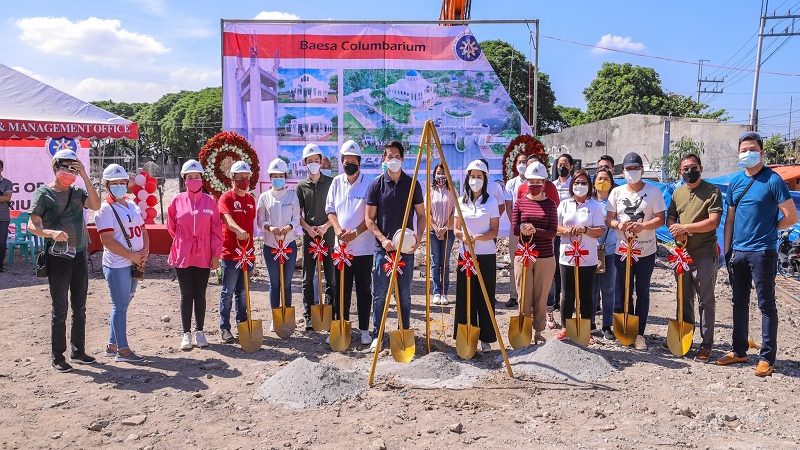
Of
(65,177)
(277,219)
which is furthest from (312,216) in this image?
(65,177)

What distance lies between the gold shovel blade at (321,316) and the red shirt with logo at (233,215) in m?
0.98

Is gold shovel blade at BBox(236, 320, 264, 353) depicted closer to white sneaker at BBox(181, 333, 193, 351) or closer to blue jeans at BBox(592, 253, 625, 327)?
white sneaker at BBox(181, 333, 193, 351)

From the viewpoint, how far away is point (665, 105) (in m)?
39.8

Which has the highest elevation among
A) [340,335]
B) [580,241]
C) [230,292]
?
[580,241]

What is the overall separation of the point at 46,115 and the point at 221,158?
7.09 m

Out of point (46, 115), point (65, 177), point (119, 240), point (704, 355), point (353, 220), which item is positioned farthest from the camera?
point (46, 115)

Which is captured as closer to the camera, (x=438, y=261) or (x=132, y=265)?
(x=132, y=265)

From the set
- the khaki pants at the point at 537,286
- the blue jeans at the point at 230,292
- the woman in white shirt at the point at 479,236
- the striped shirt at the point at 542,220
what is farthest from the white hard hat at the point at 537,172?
the blue jeans at the point at 230,292

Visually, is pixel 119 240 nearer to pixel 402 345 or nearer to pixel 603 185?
pixel 402 345

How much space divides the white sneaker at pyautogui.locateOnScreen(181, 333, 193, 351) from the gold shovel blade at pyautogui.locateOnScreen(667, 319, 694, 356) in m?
4.77

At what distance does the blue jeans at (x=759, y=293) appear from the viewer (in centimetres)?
530

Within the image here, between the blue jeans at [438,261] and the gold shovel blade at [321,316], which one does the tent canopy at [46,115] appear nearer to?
the blue jeans at [438,261]

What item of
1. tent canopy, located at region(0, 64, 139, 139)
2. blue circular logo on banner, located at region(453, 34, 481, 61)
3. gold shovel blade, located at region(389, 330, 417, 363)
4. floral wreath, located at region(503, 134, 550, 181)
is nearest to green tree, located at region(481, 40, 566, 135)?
blue circular logo on banner, located at region(453, 34, 481, 61)

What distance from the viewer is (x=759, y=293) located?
5.37 m
